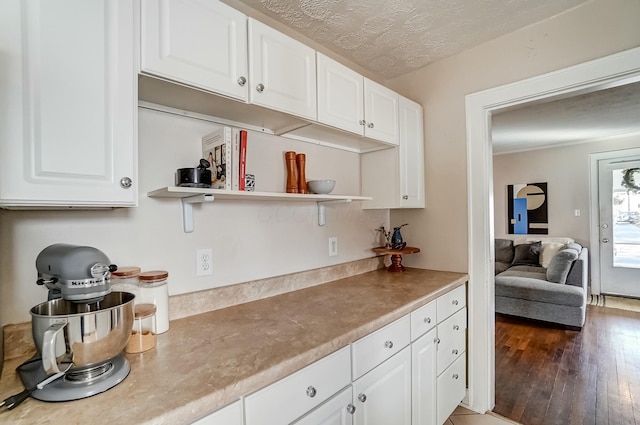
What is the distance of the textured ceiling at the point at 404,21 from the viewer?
1549mm

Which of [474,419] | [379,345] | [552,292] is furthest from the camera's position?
[552,292]

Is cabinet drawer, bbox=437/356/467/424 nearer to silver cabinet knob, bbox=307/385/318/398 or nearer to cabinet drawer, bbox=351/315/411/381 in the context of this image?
cabinet drawer, bbox=351/315/411/381

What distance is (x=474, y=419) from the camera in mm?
1896

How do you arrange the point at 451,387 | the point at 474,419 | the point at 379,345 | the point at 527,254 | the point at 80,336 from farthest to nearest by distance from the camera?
the point at 527,254
the point at 474,419
the point at 451,387
the point at 379,345
the point at 80,336

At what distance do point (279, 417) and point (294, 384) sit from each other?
0.09 metres

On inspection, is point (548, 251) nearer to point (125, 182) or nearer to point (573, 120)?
point (573, 120)

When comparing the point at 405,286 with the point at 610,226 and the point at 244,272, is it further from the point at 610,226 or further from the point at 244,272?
the point at 610,226

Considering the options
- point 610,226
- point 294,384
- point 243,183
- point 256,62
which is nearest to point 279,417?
point 294,384

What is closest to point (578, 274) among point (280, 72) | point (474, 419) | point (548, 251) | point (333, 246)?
point (548, 251)

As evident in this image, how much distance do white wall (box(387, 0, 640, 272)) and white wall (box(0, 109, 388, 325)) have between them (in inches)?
26.9

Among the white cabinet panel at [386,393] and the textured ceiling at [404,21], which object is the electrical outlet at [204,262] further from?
the textured ceiling at [404,21]

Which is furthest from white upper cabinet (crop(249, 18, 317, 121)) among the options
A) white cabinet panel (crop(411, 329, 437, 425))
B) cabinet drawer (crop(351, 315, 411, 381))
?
white cabinet panel (crop(411, 329, 437, 425))

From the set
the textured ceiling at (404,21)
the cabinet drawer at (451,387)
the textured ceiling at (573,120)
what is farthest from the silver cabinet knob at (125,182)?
the textured ceiling at (573,120)

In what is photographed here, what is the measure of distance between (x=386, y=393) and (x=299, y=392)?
1.75ft
